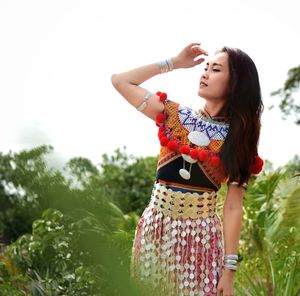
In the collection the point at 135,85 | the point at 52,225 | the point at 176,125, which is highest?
the point at 135,85

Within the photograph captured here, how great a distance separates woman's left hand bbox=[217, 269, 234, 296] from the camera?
2134mm

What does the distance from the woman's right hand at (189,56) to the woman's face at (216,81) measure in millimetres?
57

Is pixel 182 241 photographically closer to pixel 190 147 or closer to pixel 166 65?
pixel 190 147

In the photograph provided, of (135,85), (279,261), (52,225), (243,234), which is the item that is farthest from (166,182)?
(243,234)

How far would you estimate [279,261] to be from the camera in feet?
17.0

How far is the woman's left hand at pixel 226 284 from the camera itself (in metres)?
2.13

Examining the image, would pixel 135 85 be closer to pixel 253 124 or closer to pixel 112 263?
pixel 253 124

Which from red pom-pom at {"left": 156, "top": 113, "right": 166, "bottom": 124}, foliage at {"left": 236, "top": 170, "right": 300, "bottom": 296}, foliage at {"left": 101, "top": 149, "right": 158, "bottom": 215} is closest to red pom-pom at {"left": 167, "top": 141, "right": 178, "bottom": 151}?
red pom-pom at {"left": 156, "top": 113, "right": 166, "bottom": 124}

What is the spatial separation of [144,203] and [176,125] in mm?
7177

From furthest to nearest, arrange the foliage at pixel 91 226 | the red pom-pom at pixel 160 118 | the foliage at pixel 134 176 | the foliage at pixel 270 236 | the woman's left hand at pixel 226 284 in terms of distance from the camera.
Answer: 1. the foliage at pixel 134 176
2. the foliage at pixel 270 236
3. the red pom-pom at pixel 160 118
4. the woman's left hand at pixel 226 284
5. the foliage at pixel 91 226

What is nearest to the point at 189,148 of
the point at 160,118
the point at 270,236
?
the point at 160,118

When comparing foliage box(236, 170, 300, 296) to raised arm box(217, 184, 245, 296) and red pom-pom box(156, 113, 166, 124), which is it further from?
red pom-pom box(156, 113, 166, 124)

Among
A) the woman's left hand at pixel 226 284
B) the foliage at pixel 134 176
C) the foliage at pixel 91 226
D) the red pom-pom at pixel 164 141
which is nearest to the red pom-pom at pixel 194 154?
the red pom-pom at pixel 164 141

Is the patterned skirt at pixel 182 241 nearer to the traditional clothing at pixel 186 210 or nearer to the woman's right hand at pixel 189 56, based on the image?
the traditional clothing at pixel 186 210
